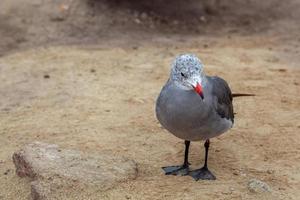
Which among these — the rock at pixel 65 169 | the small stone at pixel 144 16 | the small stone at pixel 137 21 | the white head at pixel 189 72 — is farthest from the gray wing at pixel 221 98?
the small stone at pixel 144 16

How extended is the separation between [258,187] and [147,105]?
2236mm

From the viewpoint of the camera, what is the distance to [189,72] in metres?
3.97

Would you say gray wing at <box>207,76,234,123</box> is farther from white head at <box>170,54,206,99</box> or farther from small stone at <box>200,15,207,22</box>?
small stone at <box>200,15,207,22</box>

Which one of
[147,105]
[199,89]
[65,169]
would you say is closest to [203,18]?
[147,105]

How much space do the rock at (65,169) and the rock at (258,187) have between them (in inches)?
34.2

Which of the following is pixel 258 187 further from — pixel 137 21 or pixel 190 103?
pixel 137 21

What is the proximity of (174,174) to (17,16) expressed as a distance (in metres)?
5.58

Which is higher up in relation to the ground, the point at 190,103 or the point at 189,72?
the point at 189,72

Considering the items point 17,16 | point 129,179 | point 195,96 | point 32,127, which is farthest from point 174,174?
point 17,16

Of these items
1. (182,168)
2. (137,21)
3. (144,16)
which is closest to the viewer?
(182,168)

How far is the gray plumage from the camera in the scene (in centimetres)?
399

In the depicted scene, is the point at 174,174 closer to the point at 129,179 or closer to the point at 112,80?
the point at 129,179

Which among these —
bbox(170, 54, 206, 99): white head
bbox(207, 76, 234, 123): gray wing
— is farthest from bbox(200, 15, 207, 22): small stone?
bbox(170, 54, 206, 99): white head

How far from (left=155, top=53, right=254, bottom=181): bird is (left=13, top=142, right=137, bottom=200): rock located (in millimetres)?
596
